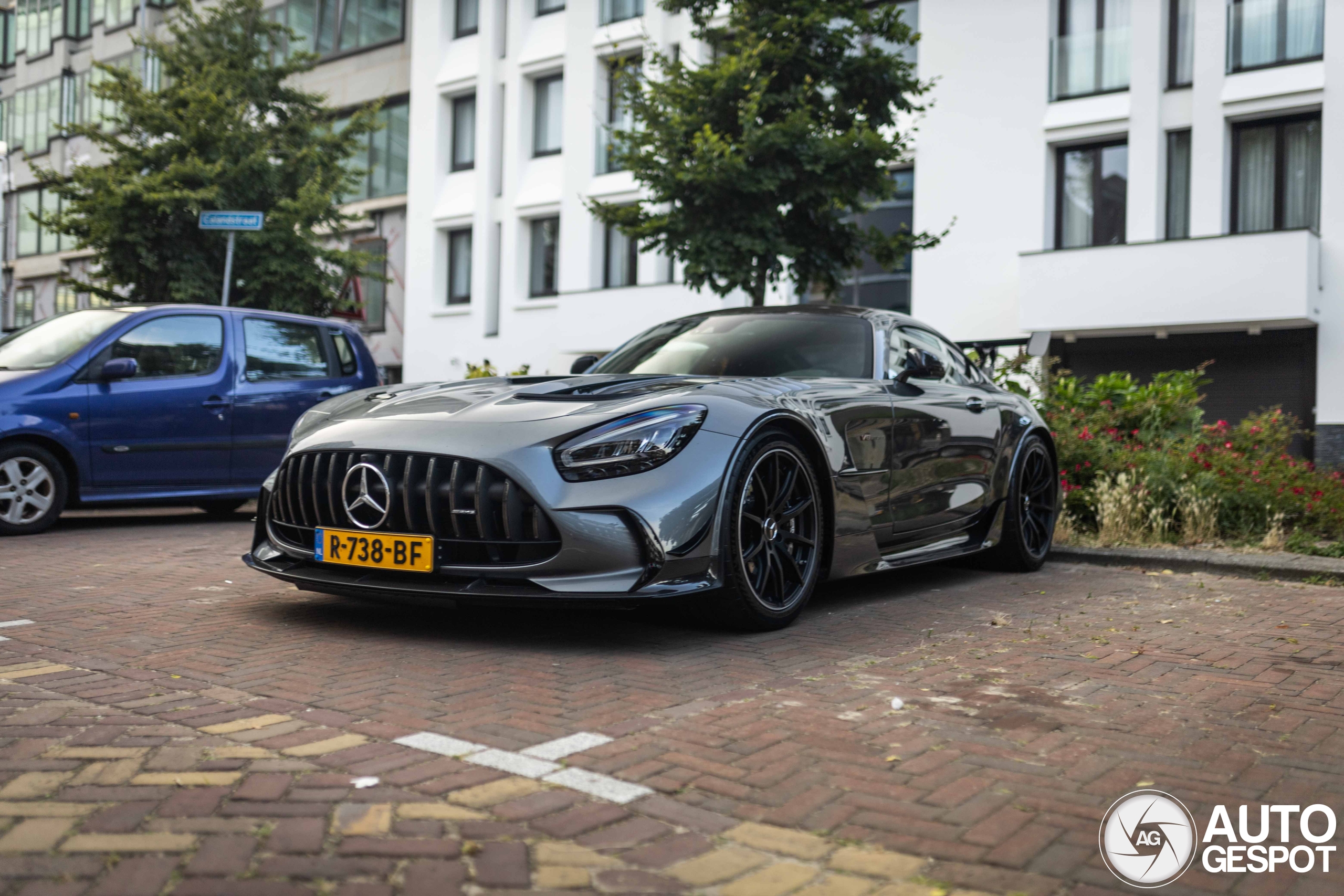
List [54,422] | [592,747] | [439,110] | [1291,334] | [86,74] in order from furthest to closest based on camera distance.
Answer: [86,74] → [439,110] → [1291,334] → [54,422] → [592,747]

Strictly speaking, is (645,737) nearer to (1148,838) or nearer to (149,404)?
(1148,838)

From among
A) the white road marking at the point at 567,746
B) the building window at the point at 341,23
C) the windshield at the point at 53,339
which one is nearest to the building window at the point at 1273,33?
the windshield at the point at 53,339

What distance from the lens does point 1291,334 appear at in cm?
1845

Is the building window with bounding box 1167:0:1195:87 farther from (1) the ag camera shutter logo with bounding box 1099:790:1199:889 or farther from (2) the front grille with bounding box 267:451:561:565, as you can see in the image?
(1) the ag camera shutter logo with bounding box 1099:790:1199:889

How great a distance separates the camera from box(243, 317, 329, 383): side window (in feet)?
32.8

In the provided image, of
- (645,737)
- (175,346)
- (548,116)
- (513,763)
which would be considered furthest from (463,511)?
(548,116)

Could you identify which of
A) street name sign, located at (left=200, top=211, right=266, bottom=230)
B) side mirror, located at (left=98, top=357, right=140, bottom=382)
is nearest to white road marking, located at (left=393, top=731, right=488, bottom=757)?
side mirror, located at (left=98, top=357, right=140, bottom=382)

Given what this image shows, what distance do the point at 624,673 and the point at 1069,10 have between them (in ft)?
62.0

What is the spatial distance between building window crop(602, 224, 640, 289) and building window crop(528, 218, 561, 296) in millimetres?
1593

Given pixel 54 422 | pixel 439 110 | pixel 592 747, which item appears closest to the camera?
pixel 592 747

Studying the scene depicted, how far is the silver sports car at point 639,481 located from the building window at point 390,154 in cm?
2587

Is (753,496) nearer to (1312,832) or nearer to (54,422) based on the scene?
(1312,832)

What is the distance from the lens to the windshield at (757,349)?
603 centimetres

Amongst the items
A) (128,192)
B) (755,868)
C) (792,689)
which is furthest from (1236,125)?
(755,868)
